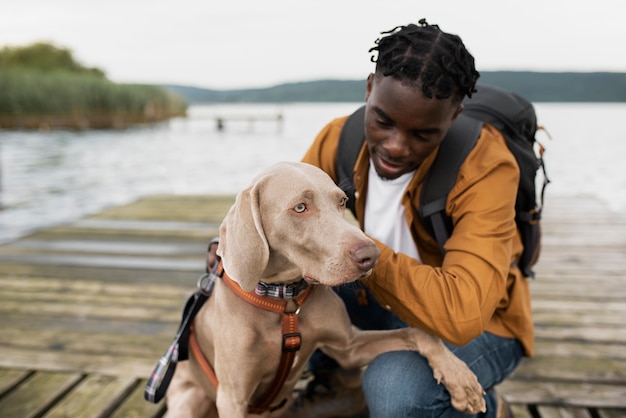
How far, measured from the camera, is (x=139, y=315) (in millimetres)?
3740

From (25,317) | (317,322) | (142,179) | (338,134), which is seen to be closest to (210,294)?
(317,322)

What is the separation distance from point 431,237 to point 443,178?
0.28 metres

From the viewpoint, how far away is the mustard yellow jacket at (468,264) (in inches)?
74.4

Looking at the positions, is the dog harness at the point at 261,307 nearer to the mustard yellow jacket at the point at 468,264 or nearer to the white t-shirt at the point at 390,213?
the mustard yellow jacket at the point at 468,264

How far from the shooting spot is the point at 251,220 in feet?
5.66

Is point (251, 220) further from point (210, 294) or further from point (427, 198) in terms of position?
point (427, 198)

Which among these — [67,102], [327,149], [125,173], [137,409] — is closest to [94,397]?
[137,409]

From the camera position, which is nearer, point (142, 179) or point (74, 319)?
point (74, 319)

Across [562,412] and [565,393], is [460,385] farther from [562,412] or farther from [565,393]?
[565,393]

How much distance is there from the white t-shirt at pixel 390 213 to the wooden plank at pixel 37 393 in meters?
1.81

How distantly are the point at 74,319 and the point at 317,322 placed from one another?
240 centimetres

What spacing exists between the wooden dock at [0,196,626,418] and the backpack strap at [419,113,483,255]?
1.12 metres

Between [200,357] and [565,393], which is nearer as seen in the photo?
[200,357]

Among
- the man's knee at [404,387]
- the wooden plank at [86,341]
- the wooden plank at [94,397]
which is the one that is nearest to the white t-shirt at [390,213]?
the man's knee at [404,387]
